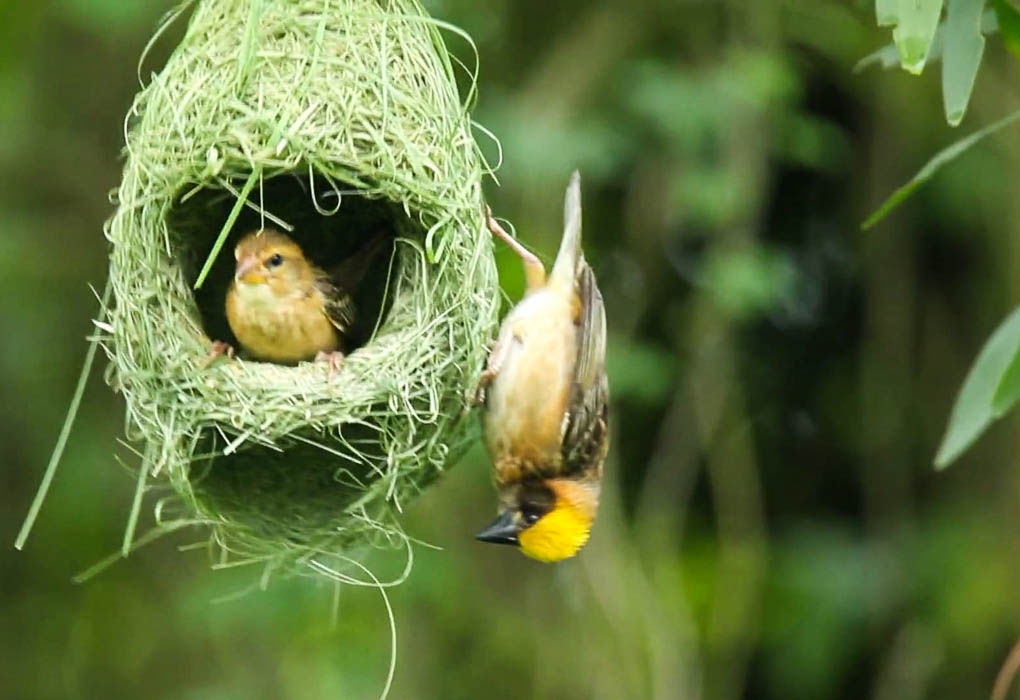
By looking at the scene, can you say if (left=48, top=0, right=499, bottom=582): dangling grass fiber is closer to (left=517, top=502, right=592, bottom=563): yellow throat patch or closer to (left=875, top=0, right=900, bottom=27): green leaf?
(left=517, top=502, right=592, bottom=563): yellow throat patch

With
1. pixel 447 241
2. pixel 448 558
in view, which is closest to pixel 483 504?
pixel 448 558

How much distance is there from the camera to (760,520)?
544 cm

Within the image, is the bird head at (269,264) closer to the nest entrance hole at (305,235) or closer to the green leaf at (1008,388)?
the nest entrance hole at (305,235)

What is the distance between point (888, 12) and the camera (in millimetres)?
2418

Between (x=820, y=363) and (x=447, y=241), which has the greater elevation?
(x=447, y=241)

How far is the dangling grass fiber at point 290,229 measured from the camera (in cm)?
279

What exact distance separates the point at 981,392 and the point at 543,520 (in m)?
1.07

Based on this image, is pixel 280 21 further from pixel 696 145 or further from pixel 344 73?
pixel 696 145

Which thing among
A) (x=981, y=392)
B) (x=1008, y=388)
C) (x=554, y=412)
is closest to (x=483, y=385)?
(x=554, y=412)

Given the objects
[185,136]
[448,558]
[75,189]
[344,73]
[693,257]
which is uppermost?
[344,73]

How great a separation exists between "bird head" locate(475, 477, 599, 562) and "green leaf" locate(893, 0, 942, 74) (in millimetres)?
1515

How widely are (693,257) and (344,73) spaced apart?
2968mm

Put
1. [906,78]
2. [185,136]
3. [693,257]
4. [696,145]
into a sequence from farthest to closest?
[693,257], [906,78], [696,145], [185,136]

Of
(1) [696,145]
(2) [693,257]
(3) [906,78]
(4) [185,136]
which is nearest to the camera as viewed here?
(4) [185,136]
